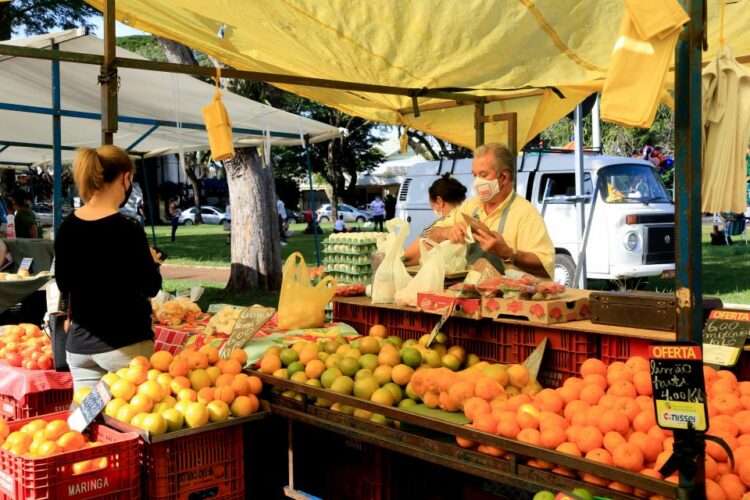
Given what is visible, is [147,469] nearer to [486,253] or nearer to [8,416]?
[8,416]

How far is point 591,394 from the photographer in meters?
3.02

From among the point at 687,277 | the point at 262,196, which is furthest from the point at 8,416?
the point at 262,196

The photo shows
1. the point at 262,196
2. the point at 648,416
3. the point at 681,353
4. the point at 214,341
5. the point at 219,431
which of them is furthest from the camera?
the point at 262,196

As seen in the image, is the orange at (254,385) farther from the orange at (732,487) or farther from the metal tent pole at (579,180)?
the metal tent pole at (579,180)

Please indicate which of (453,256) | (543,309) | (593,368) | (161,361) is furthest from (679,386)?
(161,361)

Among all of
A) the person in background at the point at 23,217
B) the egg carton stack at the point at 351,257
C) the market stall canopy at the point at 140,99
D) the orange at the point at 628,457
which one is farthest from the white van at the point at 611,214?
the orange at the point at 628,457

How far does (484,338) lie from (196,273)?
533 inches

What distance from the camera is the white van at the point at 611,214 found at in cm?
1189

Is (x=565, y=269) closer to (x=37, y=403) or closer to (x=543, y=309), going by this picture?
(x=543, y=309)

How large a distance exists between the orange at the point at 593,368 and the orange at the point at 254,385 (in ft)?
5.53

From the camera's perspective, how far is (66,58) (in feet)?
14.2

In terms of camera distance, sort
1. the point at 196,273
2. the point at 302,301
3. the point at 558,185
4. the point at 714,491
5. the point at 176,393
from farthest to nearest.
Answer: the point at 196,273 < the point at 558,185 < the point at 302,301 < the point at 176,393 < the point at 714,491

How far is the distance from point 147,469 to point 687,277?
2575mm

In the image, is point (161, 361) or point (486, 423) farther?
point (161, 361)
